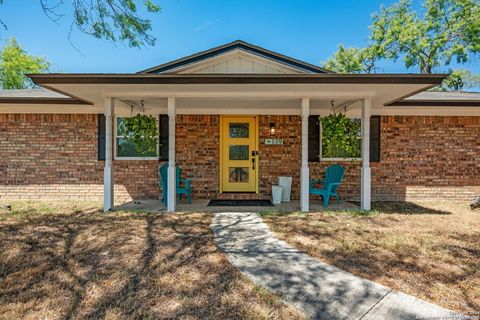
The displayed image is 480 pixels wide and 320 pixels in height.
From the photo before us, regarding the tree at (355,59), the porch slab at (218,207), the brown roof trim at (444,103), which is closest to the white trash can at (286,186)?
the porch slab at (218,207)

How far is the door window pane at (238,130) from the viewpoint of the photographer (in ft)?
24.3

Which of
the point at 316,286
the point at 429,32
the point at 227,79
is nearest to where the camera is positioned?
the point at 316,286

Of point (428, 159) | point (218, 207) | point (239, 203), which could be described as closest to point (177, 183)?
point (218, 207)

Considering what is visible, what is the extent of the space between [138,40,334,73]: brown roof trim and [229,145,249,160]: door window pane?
2468mm

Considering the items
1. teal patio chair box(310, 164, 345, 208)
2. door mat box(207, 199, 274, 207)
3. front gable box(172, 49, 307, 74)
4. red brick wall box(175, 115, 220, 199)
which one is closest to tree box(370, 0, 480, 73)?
front gable box(172, 49, 307, 74)

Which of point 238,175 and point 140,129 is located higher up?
point 140,129

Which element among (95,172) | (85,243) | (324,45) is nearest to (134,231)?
(85,243)

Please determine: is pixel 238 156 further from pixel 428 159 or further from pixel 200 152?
pixel 428 159

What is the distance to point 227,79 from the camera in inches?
188

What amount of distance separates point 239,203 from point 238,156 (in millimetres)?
1392

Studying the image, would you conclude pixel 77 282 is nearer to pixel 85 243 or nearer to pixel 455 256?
pixel 85 243

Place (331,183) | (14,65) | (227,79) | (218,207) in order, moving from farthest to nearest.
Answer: (14,65)
(331,183)
(218,207)
(227,79)

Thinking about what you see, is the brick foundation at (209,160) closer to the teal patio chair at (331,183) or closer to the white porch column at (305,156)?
the teal patio chair at (331,183)

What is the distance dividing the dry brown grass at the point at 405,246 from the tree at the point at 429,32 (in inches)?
612
